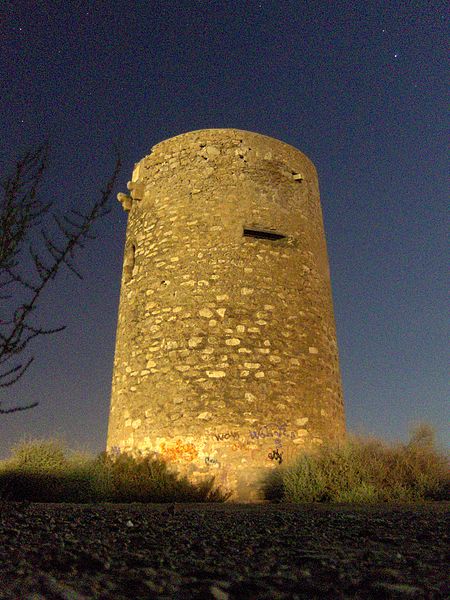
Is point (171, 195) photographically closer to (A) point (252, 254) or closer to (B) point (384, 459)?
(A) point (252, 254)

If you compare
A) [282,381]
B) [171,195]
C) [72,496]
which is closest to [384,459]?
[282,381]

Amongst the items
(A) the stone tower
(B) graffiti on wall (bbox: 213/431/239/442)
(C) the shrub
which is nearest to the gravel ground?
(C) the shrub

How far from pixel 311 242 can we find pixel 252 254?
1.43 meters

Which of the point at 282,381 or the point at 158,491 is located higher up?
the point at 282,381

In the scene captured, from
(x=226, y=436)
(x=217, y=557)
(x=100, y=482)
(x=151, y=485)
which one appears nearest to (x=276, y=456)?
(x=226, y=436)

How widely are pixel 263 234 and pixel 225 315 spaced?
171 centimetres

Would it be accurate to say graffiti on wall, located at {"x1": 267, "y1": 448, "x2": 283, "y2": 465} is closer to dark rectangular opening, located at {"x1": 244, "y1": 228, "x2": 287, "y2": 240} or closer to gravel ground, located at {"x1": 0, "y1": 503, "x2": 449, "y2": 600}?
dark rectangular opening, located at {"x1": 244, "y1": 228, "x2": 287, "y2": 240}

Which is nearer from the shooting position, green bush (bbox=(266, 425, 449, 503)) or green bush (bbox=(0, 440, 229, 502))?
green bush (bbox=(266, 425, 449, 503))

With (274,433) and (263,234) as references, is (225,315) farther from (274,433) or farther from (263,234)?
(274,433)

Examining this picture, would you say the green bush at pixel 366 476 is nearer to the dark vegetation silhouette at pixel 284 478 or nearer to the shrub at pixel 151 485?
the dark vegetation silhouette at pixel 284 478

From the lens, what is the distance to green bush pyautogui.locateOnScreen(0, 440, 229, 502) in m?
7.13

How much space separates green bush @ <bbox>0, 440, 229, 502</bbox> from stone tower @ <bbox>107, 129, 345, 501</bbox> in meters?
0.25

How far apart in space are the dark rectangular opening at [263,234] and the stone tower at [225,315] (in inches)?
0.8

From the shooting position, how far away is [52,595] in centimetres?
186
